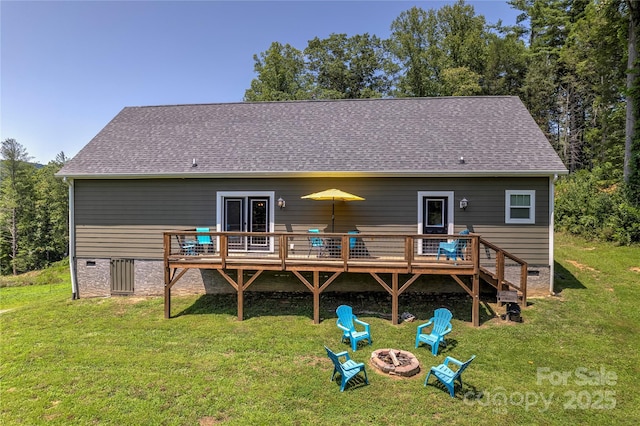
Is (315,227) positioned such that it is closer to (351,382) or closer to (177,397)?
(351,382)

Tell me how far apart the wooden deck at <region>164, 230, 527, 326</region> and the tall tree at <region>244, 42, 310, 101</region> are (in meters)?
22.2

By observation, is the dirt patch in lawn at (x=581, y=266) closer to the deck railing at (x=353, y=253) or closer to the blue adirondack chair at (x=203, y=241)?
the deck railing at (x=353, y=253)

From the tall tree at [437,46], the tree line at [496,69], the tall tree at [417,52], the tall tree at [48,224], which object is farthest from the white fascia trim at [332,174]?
the tall tree at [48,224]

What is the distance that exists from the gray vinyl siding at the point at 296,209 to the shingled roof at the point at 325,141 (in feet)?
1.35

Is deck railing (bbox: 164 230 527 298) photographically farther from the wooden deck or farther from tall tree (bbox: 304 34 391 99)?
tall tree (bbox: 304 34 391 99)

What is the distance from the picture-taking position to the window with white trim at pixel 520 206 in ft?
29.3

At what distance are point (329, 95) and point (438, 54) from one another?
1049 centimetres

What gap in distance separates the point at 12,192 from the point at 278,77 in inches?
1201

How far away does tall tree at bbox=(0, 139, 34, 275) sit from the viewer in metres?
32.0

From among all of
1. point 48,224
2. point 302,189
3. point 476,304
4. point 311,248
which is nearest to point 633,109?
point 476,304

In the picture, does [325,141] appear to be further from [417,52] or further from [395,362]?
[417,52]

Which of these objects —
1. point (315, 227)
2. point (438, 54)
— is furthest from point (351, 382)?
point (438, 54)

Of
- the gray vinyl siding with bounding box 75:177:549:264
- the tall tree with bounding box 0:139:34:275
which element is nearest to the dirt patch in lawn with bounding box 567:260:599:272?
the gray vinyl siding with bounding box 75:177:549:264

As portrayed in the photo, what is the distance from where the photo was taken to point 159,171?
9672mm
